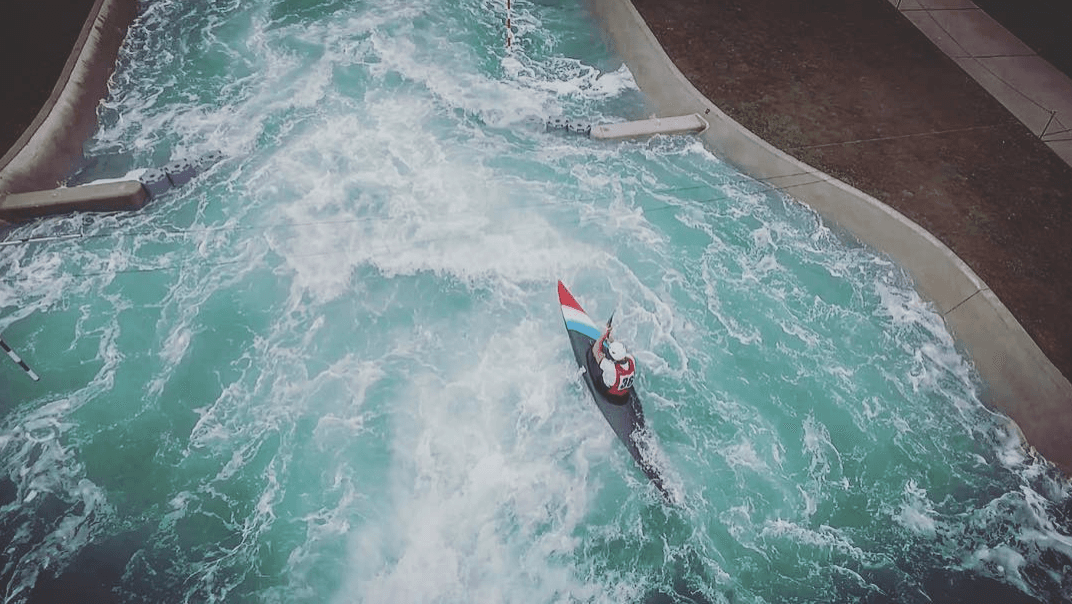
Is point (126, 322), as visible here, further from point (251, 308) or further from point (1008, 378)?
point (1008, 378)

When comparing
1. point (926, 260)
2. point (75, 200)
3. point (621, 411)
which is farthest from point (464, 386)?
point (926, 260)

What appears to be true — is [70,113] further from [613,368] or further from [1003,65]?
[1003,65]

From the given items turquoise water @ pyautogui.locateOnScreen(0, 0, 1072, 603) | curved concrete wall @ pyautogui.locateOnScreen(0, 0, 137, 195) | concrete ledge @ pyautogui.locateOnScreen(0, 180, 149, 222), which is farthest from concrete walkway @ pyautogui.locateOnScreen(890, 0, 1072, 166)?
curved concrete wall @ pyautogui.locateOnScreen(0, 0, 137, 195)

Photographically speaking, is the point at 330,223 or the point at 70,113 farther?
the point at 70,113

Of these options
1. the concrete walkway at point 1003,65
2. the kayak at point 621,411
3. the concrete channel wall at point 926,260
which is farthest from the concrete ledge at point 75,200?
the concrete walkway at point 1003,65

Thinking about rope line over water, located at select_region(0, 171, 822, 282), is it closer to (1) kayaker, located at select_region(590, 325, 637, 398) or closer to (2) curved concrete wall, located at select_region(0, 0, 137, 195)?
(2) curved concrete wall, located at select_region(0, 0, 137, 195)

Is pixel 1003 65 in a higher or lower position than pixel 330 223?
higher
